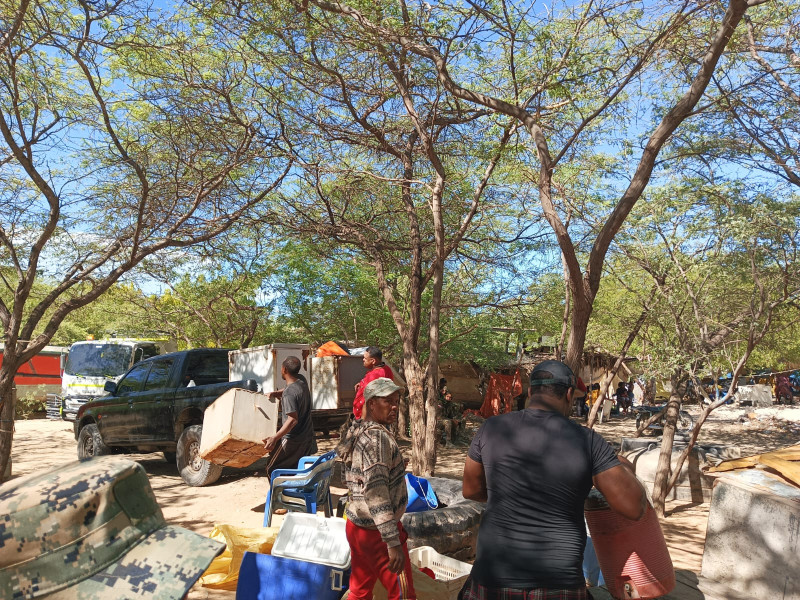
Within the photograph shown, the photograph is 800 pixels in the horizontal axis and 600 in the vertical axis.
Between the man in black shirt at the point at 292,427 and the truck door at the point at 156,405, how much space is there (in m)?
3.78

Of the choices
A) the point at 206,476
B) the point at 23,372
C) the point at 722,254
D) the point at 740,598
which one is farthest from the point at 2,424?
the point at 23,372

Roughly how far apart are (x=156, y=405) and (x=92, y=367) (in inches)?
364

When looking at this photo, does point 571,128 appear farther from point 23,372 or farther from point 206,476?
point 23,372

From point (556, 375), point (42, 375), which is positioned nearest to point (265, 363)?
point (556, 375)

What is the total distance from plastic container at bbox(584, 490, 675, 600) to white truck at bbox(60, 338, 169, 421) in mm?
16114

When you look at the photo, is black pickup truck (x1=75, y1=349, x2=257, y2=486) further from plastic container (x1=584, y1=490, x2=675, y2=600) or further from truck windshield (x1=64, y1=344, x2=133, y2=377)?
truck windshield (x1=64, y1=344, x2=133, y2=377)

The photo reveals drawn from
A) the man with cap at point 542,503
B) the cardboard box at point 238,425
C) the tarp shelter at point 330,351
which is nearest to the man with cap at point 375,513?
the man with cap at point 542,503

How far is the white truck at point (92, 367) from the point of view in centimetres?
1692

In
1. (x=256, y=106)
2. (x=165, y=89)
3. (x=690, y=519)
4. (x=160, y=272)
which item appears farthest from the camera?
(x=160, y=272)

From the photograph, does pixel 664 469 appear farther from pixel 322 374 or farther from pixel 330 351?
pixel 330 351

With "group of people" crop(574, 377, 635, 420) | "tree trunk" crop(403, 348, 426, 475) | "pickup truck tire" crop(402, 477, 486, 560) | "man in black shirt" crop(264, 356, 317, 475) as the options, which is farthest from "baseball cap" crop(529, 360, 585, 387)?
"group of people" crop(574, 377, 635, 420)

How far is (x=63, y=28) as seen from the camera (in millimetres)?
7855

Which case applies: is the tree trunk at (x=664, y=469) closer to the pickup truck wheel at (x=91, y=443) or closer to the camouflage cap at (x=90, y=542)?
the camouflage cap at (x=90, y=542)

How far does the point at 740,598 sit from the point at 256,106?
28.9 ft
